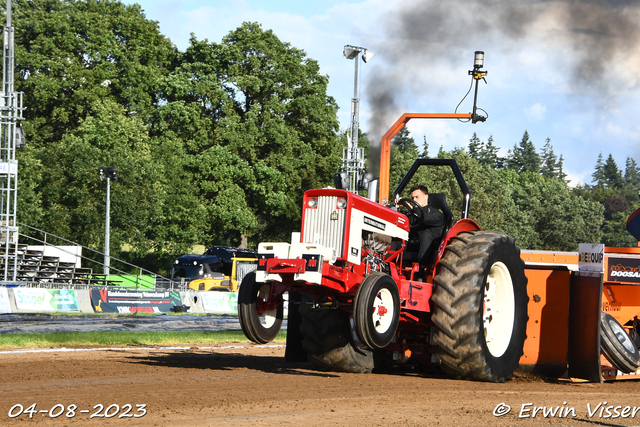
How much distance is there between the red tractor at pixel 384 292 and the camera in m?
8.05

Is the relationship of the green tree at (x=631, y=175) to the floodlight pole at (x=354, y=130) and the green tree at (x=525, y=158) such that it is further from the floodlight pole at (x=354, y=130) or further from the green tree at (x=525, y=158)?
the floodlight pole at (x=354, y=130)

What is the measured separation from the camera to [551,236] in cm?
7344

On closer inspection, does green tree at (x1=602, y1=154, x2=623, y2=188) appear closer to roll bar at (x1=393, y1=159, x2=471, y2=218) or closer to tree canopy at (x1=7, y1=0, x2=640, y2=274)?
tree canopy at (x1=7, y1=0, x2=640, y2=274)

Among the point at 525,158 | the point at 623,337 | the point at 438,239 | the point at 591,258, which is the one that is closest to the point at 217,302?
the point at 438,239

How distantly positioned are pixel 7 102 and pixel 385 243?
22446 millimetres

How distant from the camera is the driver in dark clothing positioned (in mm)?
9258

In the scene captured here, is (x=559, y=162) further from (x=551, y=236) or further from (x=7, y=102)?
(x=7, y=102)

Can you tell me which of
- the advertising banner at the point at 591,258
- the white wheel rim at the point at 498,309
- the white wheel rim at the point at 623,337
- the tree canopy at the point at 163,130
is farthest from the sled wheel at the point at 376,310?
the tree canopy at the point at 163,130

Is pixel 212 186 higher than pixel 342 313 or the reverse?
higher

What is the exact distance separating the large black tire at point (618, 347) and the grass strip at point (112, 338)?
937cm

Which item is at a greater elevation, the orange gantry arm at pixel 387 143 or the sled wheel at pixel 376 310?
the orange gantry arm at pixel 387 143

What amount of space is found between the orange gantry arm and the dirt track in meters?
2.73

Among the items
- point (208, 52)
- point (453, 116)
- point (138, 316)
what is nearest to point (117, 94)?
point (208, 52)

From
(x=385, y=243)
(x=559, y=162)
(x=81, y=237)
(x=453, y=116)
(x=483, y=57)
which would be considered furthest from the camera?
(x=559, y=162)
